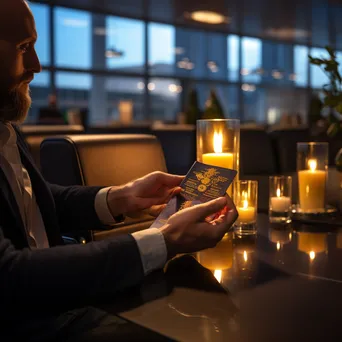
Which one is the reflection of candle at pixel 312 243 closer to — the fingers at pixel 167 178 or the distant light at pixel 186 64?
the fingers at pixel 167 178

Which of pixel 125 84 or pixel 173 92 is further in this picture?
pixel 173 92

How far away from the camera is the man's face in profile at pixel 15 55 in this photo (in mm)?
1018

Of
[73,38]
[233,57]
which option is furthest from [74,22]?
[233,57]

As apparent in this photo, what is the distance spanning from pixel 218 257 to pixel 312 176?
54cm

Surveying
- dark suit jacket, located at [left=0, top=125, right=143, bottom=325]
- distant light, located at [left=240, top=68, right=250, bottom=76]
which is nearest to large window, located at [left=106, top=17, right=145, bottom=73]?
distant light, located at [left=240, top=68, right=250, bottom=76]

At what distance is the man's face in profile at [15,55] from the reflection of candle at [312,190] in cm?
78

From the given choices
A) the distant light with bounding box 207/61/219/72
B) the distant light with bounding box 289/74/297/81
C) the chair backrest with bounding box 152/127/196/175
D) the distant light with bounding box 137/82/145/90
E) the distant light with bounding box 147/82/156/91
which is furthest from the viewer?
the distant light with bounding box 289/74/297/81

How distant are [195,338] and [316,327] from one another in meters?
0.16

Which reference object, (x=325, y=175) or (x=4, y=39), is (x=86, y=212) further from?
(x=325, y=175)

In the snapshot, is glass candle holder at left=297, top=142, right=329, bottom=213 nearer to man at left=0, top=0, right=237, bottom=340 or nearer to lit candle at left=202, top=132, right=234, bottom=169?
lit candle at left=202, top=132, right=234, bottom=169

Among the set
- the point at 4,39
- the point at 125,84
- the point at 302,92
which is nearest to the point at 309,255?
the point at 4,39

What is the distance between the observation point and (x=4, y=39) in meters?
1.01

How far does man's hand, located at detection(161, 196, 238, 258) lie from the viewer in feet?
2.95

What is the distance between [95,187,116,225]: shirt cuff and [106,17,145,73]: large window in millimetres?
9249
